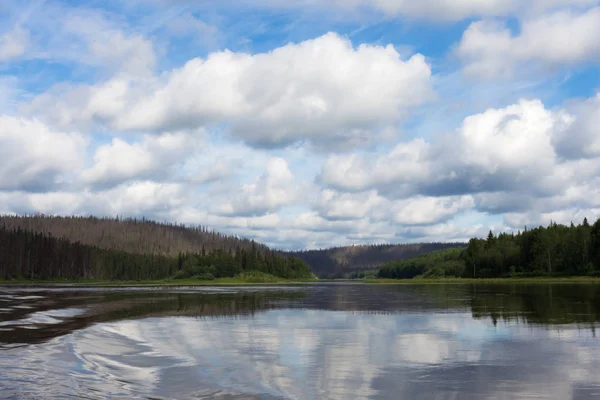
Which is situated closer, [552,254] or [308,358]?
[308,358]

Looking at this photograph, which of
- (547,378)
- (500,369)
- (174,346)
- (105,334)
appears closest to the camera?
(547,378)

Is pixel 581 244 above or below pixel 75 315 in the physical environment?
above

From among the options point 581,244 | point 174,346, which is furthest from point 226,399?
point 581,244

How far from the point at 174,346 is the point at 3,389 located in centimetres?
1225

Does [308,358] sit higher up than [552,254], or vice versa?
[552,254]

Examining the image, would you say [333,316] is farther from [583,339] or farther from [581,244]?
[581,244]

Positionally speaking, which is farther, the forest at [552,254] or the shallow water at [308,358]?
the forest at [552,254]

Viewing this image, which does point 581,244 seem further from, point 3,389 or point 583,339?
point 3,389

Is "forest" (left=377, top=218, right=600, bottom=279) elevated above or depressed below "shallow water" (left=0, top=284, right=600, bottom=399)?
above

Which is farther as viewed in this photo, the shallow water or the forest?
the forest

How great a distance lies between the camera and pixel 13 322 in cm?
4222

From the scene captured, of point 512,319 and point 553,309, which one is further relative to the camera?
point 553,309

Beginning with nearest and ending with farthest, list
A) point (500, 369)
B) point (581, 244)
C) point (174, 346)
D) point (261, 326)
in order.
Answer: point (500, 369) < point (174, 346) < point (261, 326) < point (581, 244)

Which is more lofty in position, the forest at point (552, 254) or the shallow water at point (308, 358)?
the forest at point (552, 254)
